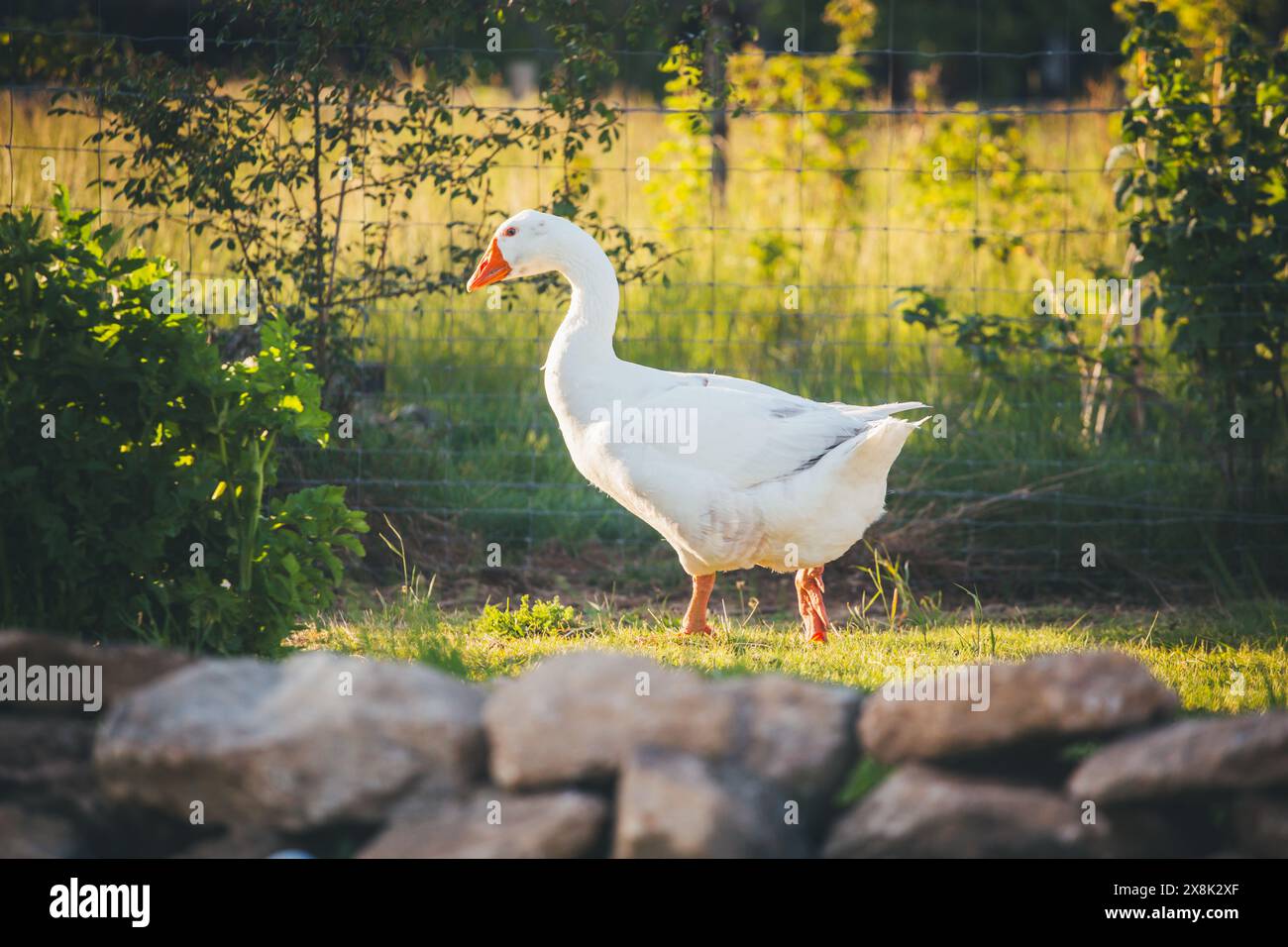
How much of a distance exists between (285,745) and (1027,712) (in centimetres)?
167

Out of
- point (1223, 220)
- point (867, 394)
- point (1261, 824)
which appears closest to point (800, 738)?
point (1261, 824)

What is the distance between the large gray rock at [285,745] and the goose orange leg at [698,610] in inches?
92.4

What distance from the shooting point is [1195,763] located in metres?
2.83

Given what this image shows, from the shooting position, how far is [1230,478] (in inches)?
257

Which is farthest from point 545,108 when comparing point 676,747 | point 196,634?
point 676,747

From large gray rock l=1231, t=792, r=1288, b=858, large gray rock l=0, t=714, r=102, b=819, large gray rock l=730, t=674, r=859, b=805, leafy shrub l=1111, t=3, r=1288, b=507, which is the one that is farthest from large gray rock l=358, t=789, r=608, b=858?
leafy shrub l=1111, t=3, r=1288, b=507

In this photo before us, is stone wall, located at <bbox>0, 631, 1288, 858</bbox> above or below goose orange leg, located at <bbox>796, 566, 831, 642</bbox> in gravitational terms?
above

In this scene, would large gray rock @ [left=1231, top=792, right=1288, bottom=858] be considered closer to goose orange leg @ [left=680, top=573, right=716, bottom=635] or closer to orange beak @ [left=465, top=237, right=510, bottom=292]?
goose orange leg @ [left=680, top=573, right=716, bottom=635]

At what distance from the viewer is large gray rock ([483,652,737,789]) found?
3008 mm

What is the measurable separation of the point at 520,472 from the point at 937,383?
2530 millimetres

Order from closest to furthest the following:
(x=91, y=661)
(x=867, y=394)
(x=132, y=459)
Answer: (x=91, y=661)
(x=132, y=459)
(x=867, y=394)

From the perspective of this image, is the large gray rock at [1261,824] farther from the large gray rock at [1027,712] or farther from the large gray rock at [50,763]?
the large gray rock at [50,763]

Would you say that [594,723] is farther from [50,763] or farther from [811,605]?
[811,605]

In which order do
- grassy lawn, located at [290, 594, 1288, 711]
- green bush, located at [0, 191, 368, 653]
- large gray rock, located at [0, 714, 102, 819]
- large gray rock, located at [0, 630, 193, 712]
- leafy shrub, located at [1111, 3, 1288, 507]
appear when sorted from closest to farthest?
large gray rock, located at [0, 714, 102, 819]
large gray rock, located at [0, 630, 193, 712]
green bush, located at [0, 191, 368, 653]
grassy lawn, located at [290, 594, 1288, 711]
leafy shrub, located at [1111, 3, 1288, 507]
